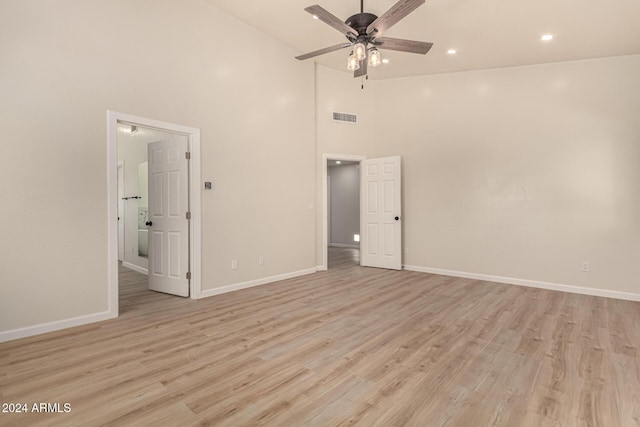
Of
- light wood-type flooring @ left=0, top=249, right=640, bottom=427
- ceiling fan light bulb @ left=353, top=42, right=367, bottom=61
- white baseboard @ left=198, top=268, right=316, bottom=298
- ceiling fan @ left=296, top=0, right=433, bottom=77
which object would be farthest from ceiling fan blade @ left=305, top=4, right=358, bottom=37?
white baseboard @ left=198, top=268, right=316, bottom=298

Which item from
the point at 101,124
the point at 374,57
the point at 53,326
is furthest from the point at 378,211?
the point at 53,326

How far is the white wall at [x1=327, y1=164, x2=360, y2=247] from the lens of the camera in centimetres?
981

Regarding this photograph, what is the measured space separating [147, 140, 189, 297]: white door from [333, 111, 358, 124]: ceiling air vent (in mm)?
3028

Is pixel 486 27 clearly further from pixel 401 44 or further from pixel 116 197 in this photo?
pixel 116 197

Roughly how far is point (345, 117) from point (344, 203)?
4113 millimetres

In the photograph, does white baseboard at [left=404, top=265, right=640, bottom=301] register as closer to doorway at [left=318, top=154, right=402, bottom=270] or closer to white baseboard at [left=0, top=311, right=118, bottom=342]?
doorway at [left=318, top=154, right=402, bottom=270]

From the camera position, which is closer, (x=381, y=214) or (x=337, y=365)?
(x=337, y=365)

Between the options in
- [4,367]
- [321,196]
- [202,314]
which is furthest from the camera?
[321,196]

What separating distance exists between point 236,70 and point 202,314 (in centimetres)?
337

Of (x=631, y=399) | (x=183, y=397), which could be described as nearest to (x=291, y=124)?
(x=183, y=397)

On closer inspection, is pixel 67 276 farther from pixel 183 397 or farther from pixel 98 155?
pixel 183 397

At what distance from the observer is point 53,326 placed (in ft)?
10.1

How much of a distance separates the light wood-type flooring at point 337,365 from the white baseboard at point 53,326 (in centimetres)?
10

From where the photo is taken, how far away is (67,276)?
10.4 ft
